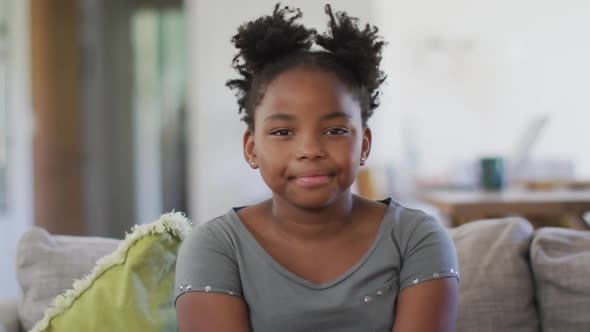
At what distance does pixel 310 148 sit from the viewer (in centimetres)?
99

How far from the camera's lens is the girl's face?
998mm

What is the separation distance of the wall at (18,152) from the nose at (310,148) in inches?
123

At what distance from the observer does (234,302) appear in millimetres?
1002

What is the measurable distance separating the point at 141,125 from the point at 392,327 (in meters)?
5.02

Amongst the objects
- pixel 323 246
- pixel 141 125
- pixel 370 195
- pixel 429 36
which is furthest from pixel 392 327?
pixel 141 125

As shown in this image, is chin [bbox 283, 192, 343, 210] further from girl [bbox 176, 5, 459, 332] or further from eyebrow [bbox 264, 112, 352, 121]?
eyebrow [bbox 264, 112, 352, 121]

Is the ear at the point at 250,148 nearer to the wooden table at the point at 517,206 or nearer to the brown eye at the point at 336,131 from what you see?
the brown eye at the point at 336,131

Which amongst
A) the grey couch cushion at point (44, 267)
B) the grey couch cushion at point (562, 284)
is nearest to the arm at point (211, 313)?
the grey couch cushion at point (44, 267)

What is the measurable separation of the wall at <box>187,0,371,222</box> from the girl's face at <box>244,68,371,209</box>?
3551 mm

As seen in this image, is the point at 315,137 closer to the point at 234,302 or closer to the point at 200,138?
the point at 234,302

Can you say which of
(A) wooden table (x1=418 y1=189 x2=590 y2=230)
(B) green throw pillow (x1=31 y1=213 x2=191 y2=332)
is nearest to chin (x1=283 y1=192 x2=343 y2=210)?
(B) green throw pillow (x1=31 y1=213 x2=191 y2=332)

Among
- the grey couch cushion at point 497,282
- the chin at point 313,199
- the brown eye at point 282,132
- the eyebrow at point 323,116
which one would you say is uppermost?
the eyebrow at point 323,116

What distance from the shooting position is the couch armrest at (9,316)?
126 cm

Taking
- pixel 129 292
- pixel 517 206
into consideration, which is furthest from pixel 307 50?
pixel 517 206
